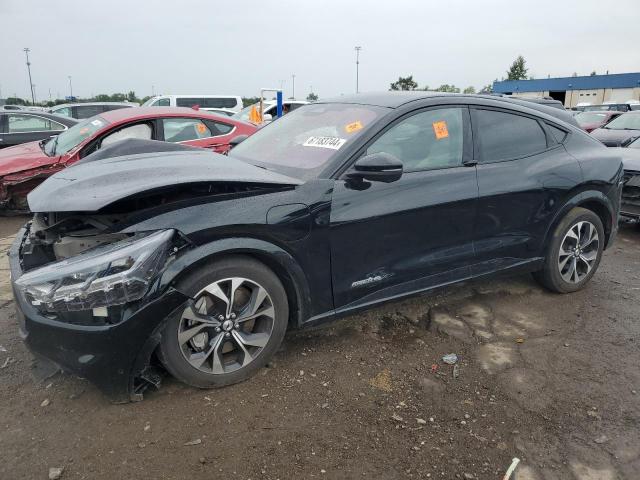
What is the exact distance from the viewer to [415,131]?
10.5 feet

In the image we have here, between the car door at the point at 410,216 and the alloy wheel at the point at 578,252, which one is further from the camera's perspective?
the alloy wheel at the point at 578,252

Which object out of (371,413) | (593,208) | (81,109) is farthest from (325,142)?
(81,109)

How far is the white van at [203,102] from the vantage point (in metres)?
17.6

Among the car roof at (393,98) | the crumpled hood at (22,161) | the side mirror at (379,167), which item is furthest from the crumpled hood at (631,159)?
the crumpled hood at (22,161)

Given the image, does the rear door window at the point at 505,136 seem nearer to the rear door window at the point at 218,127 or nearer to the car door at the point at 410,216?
the car door at the point at 410,216

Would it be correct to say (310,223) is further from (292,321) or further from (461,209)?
(461,209)

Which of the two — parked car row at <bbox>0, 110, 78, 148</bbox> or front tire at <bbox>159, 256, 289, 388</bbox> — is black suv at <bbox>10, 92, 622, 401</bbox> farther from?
parked car row at <bbox>0, 110, 78, 148</bbox>

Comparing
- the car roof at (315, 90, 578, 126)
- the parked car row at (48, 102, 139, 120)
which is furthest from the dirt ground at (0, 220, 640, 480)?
the parked car row at (48, 102, 139, 120)

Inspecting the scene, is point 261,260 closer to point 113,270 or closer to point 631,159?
point 113,270

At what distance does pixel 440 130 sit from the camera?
329 cm

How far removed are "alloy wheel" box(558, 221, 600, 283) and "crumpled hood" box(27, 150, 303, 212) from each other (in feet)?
8.01

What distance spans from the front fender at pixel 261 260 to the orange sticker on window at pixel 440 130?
53.7 inches

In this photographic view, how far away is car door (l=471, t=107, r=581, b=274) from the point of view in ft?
11.2

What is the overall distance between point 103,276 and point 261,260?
791 mm
